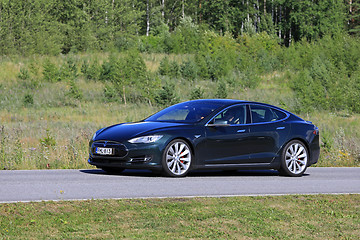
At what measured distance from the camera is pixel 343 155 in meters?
18.0

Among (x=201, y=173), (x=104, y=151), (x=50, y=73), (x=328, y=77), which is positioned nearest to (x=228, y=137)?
(x=201, y=173)

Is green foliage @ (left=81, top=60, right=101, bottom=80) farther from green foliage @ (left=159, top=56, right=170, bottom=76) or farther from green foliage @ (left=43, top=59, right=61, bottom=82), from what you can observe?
green foliage @ (left=159, top=56, right=170, bottom=76)

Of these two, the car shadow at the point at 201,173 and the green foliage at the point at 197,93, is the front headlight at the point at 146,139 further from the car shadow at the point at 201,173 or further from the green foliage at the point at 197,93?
the green foliage at the point at 197,93

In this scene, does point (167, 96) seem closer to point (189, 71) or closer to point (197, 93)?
point (197, 93)

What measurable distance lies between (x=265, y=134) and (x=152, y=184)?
10.2 ft

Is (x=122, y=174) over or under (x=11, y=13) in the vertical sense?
under

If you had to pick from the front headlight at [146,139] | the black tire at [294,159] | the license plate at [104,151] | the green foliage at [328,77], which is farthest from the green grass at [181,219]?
the green foliage at [328,77]

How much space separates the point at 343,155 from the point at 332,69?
3289 cm

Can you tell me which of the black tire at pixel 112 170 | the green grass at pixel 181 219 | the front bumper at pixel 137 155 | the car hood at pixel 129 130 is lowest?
the black tire at pixel 112 170

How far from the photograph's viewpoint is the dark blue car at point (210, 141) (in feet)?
39.2

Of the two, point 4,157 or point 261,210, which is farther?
point 4,157

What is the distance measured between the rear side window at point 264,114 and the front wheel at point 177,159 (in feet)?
6.04

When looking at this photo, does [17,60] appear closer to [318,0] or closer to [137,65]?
[137,65]

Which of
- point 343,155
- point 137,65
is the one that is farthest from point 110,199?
point 137,65
